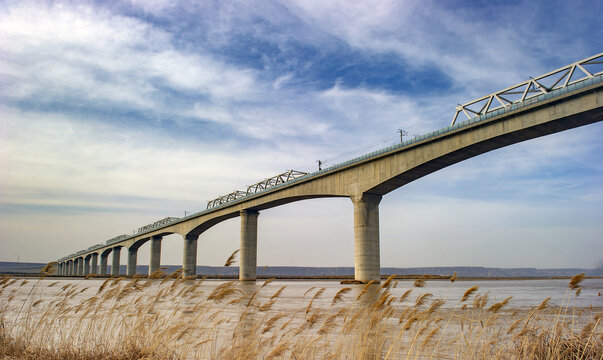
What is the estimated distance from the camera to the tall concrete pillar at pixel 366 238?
1837 inches

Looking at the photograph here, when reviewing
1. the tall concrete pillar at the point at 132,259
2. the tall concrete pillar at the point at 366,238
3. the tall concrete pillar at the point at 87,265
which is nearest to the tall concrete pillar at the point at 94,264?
the tall concrete pillar at the point at 87,265

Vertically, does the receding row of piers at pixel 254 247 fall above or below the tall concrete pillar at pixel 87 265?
above

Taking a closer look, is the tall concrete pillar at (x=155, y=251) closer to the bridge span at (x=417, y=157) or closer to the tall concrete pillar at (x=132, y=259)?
the tall concrete pillar at (x=132, y=259)

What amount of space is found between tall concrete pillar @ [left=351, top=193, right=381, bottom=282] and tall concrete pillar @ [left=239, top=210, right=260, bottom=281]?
26.1 metres

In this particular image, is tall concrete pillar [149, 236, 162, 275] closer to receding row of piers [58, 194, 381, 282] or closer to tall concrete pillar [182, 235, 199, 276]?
receding row of piers [58, 194, 381, 282]

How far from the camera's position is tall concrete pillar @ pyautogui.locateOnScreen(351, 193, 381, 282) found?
46656 mm

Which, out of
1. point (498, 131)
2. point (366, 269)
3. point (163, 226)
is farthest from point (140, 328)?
point (163, 226)

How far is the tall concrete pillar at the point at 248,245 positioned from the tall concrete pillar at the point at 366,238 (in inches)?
1027

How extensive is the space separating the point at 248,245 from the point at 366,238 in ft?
94.2

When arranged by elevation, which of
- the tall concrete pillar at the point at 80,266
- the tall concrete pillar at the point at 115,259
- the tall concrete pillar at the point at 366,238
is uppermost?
the tall concrete pillar at the point at 366,238

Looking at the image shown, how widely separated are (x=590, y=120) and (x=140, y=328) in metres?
37.0

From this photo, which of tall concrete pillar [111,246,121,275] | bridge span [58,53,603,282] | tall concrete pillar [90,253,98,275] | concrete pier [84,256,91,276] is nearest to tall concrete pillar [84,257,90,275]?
concrete pier [84,256,91,276]

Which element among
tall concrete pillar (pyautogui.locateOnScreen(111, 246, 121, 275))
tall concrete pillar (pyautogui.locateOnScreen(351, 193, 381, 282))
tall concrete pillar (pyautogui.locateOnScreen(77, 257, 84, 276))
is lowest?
tall concrete pillar (pyautogui.locateOnScreen(77, 257, 84, 276))

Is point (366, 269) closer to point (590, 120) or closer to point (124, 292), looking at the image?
point (590, 120)
